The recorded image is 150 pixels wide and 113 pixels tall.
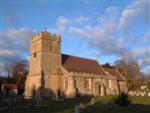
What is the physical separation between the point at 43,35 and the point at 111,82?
20410 mm

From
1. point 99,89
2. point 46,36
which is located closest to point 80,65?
point 99,89

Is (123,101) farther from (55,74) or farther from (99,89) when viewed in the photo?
(99,89)

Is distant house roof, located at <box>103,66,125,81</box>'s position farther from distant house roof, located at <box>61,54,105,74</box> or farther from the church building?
the church building

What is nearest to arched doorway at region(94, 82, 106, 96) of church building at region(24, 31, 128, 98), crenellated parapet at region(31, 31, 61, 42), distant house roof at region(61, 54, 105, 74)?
church building at region(24, 31, 128, 98)

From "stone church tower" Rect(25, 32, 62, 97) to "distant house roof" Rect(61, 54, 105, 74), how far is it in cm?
244

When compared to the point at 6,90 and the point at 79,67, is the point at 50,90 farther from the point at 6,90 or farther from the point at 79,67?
the point at 6,90

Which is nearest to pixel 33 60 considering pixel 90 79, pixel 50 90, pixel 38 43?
pixel 38 43

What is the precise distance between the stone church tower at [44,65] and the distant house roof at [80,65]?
2.44 m

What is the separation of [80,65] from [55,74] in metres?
7.57

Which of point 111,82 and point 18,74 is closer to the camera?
point 111,82

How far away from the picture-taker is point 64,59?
6331cm

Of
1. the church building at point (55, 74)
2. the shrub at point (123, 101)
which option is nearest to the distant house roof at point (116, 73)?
the church building at point (55, 74)

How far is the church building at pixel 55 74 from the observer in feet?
186

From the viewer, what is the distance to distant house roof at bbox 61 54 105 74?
2391 inches
